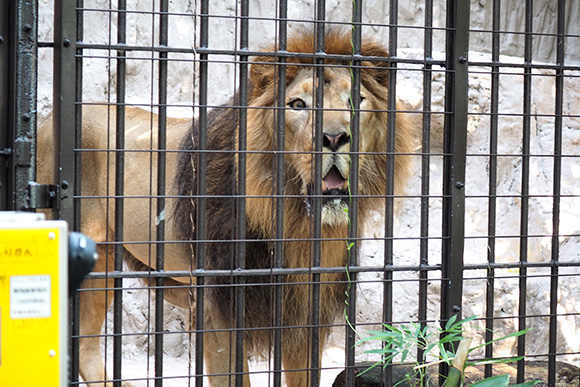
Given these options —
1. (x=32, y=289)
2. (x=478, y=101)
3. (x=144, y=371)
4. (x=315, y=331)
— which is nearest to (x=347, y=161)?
(x=315, y=331)

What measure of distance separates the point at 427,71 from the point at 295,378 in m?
1.76

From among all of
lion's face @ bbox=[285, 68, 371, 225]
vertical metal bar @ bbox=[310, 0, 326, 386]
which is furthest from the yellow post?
lion's face @ bbox=[285, 68, 371, 225]

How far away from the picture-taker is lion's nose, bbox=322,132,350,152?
320cm

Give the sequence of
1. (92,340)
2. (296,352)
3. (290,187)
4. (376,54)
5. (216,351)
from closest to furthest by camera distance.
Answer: (376,54), (290,187), (216,351), (296,352), (92,340)

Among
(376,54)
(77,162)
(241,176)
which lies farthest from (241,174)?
(376,54)

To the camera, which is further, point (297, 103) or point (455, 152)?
point (297, 103)

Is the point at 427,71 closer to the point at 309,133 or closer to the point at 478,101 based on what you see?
the point at 309,133

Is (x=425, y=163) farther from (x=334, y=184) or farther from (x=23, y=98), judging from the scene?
(x=23, y=98)

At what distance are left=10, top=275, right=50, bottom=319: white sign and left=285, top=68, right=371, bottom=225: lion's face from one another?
174 cm

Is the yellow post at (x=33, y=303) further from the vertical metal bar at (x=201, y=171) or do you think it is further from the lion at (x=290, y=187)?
the lion at (x=290, y=187)

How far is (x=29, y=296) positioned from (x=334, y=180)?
2018 mm

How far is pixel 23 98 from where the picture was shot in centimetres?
262

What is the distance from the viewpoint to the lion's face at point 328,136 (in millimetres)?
3232

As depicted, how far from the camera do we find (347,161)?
10.8 ft
